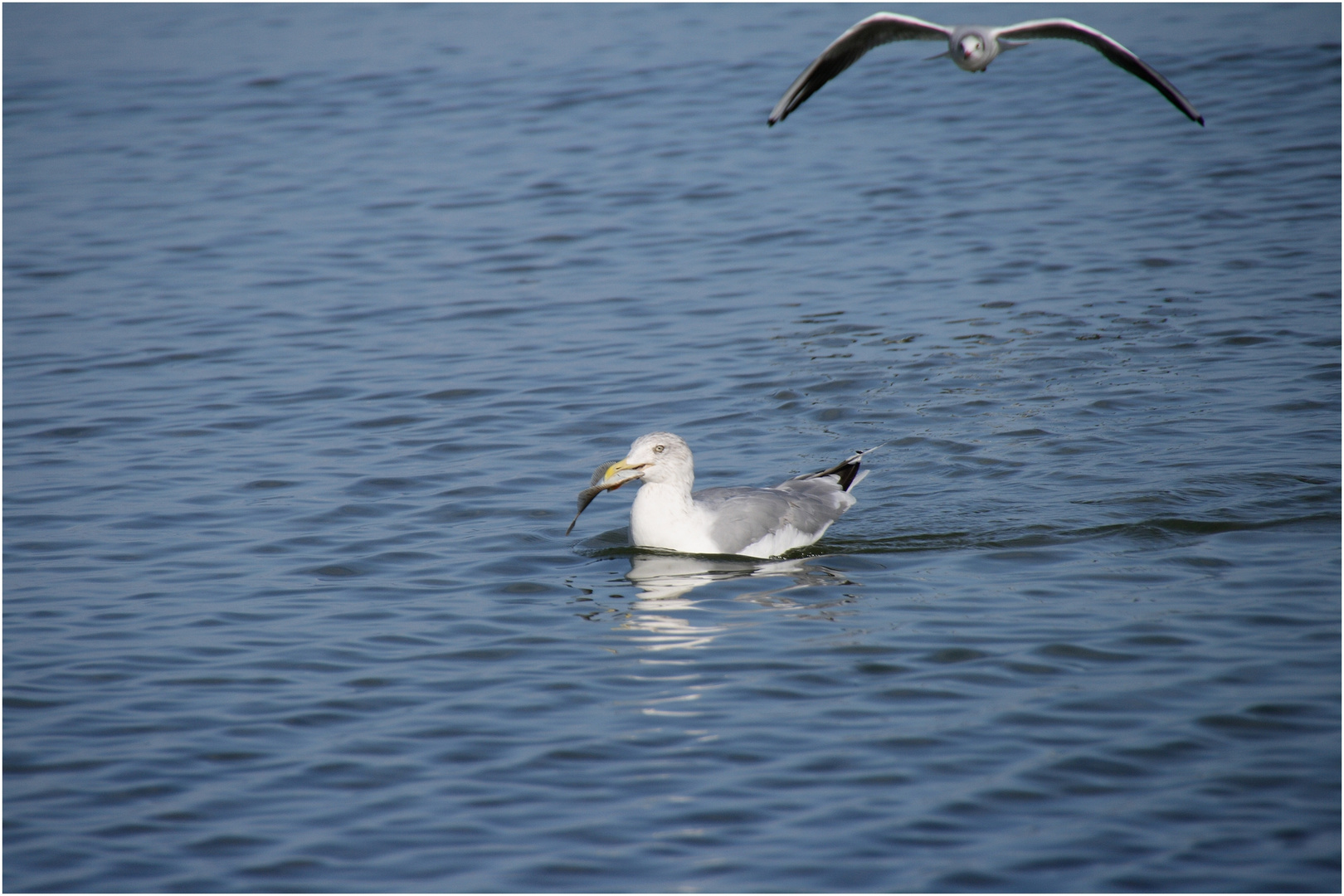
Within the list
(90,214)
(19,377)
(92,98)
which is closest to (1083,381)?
(19,377)

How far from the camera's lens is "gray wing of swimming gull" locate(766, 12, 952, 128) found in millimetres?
10719

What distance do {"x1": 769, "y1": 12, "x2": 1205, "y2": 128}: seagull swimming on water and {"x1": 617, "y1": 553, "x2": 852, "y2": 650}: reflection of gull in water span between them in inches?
132

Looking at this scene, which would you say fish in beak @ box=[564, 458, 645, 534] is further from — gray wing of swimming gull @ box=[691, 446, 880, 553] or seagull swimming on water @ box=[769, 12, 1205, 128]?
seagull swimming on water @ box=[769, 12, 1205, 128]

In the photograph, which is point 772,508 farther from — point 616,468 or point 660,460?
point 616,468

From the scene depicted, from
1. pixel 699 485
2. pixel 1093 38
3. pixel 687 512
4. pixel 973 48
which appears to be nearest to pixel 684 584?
pixel 687 512

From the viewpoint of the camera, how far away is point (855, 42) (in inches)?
438

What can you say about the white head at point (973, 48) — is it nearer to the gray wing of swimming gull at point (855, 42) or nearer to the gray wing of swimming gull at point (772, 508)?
the gray wing of swimming gull at point (855, 42)

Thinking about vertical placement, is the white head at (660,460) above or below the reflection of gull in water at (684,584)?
above

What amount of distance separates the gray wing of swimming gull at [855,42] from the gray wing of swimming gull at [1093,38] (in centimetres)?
59

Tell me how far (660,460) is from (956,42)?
4.20 metres

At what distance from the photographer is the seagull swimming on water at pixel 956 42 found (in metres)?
10.3

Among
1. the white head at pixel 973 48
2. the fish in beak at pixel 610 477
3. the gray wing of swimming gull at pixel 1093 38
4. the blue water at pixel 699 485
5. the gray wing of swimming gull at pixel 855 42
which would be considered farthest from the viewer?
the gray wing of swimming gull at pixel 855 42

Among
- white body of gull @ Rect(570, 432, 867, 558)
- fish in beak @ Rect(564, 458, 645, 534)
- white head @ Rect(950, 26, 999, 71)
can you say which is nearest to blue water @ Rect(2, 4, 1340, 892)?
white body of gull @ Rect(570, 432, 867, 558)

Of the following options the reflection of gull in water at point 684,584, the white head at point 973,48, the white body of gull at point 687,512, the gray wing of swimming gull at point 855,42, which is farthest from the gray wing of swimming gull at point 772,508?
the white head at point 973,48
